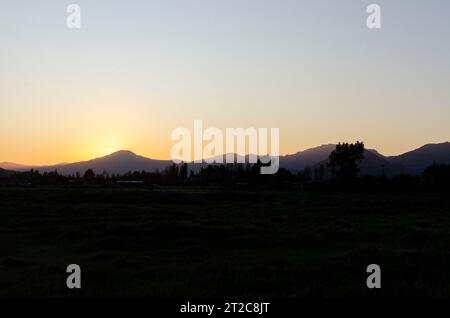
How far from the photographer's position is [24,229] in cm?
2606

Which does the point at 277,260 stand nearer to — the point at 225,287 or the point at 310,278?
the point at 310,278

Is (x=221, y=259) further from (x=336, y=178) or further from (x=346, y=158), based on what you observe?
(x=346, y=158)

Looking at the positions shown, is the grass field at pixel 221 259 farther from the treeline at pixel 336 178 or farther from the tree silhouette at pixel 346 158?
the tree silhouette at pixel 346 158

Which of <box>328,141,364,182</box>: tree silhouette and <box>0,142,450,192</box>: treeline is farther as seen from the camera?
→ <box>328,141,364,182</box>: tree silhouette

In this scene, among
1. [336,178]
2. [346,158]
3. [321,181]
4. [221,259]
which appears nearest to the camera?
[221,259]

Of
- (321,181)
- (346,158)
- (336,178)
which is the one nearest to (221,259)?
(336,178)

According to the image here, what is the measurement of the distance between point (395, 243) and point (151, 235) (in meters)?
9.80

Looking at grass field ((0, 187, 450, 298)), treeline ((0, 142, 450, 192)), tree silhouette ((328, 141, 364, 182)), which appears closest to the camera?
grass field ((0, 187, 450, 298))

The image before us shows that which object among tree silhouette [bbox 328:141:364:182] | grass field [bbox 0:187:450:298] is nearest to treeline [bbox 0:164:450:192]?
tree silhouette [bbox 328:141:364:182]

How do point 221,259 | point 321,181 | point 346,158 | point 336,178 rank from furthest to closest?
point 346,158, point 321,181, point 336,178, point 221,259

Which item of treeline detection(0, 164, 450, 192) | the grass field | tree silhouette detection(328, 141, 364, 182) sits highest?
tree silhouette detection(328, 141, 364, 182)

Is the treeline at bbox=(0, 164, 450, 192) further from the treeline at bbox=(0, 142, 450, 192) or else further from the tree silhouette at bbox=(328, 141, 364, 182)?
the tree silhouette at bbox=(328, 141, 364, 182)
